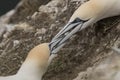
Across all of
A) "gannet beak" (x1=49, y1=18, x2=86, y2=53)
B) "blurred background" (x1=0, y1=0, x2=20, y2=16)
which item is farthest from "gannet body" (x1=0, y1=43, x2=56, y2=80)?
"blurred background" (x1=0, y1=0, x2=20, y2=16)

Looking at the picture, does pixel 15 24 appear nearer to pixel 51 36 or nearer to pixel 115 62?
pixel 51 36

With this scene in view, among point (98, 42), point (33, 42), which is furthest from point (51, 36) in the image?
point (98, 42)

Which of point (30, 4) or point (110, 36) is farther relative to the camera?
point (30, 4)

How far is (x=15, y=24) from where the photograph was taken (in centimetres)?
365

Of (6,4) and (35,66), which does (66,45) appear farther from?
(6,4)

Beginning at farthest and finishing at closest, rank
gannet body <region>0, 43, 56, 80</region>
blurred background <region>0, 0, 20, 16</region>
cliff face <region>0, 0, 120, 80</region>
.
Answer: blurred background <region>0, 0, 20, 16</region>
cliff face <region>0, 0, 120, 80</region>
gannet body <region>0, 43, 56, 80</region>


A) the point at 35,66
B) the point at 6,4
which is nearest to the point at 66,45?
the point at 35,66

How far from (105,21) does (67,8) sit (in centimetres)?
47

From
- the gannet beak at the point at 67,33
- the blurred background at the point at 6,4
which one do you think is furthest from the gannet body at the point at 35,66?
the blurred background at the point at 6,4

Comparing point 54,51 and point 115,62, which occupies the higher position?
point 54,51

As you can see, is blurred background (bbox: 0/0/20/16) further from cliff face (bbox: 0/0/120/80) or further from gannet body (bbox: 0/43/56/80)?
gannet body (bbox: 0/43/56/80)

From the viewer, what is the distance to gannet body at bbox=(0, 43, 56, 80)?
8.70 feet

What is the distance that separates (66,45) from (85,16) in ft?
0.90

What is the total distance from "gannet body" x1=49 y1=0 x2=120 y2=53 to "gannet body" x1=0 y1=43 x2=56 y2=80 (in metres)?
0.10
